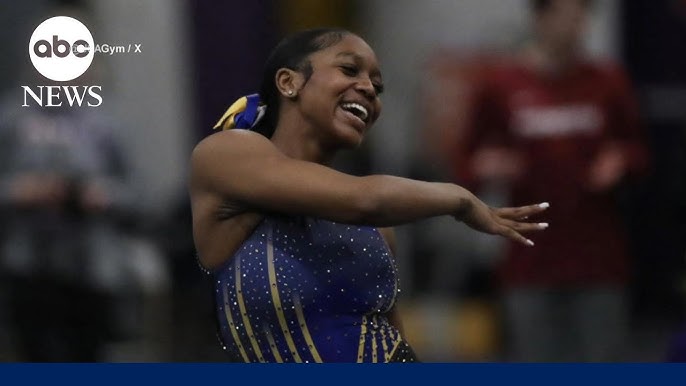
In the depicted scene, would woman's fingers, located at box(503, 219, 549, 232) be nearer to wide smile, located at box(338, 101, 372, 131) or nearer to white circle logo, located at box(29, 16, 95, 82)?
wide smile, located at box(338, 101, 372, 131)

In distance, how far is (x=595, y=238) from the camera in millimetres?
5355

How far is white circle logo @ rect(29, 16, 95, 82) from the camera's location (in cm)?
414

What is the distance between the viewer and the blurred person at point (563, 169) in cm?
524

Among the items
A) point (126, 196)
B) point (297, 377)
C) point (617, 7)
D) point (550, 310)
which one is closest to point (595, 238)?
point (550, 310)

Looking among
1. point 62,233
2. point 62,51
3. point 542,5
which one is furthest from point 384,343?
point 62,233

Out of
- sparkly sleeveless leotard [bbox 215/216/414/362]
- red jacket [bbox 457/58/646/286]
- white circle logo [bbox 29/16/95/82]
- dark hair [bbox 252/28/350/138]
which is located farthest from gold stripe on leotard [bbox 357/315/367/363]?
red jacket [bbox 457/58/646/286]

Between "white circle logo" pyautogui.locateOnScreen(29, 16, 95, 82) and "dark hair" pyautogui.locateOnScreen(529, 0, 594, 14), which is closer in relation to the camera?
"white circle logo" pyautogui.locateOnScreen(29, 16, 95, 82)

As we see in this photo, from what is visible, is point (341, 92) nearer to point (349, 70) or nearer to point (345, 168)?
point (349, 70)

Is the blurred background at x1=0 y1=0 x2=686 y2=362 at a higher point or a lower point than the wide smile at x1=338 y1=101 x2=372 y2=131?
lower

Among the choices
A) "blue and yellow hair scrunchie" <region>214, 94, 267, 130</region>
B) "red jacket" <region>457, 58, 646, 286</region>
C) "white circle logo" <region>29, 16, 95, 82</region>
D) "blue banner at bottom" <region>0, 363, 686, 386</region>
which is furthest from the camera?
"red jacket" <region>457, 58, 646, 286</region>

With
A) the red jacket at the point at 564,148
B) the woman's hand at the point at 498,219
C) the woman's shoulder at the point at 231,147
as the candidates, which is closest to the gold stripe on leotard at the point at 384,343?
the woman's hand at the point at 498,219

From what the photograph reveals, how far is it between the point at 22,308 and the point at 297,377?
268 centimetres

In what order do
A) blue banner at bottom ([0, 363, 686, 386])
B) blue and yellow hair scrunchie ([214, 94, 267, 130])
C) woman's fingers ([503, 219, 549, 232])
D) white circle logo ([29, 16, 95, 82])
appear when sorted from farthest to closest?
white circle logo ([29, 16, 95, 82]), blue and yellow hair scrunchie ([214, 94, 267, 130]), woman's fingers ([503, 219, 549, 232]), blue banner at bottom ([0, 363, 686, 386])

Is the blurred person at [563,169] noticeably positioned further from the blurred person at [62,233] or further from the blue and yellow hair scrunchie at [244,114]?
the blue and yellow hair scrunchie at [244,114]
